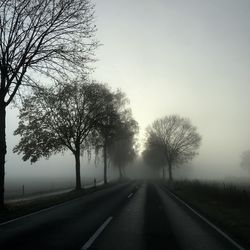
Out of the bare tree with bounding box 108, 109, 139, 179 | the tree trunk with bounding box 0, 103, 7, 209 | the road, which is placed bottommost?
the road

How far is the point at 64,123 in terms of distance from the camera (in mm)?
38094

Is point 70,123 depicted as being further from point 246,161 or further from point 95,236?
point 246,161

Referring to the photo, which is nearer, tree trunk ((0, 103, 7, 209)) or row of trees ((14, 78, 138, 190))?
tree trunk ((0, 103, 7, 209))

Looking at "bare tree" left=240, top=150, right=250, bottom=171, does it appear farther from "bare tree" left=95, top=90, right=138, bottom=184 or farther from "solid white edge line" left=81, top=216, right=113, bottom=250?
"solid white edge line" left=81, top=216, right=113, bottom=250

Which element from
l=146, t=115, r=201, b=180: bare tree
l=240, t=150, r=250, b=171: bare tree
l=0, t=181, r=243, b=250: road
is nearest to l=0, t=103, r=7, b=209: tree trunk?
l=0, t=181, r=243, b=250: road

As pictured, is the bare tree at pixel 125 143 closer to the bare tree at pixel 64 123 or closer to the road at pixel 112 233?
the bare tree at pixel 64 123

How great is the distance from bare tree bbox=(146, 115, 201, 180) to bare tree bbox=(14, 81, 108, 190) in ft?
116

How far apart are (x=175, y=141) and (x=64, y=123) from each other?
132 ft

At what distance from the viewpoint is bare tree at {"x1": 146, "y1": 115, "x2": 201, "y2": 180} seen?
242ft

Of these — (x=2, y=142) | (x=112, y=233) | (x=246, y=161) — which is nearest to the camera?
(x=112, y=233)

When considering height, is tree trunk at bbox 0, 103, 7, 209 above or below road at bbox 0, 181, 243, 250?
above

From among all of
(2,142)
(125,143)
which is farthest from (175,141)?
(2,142)

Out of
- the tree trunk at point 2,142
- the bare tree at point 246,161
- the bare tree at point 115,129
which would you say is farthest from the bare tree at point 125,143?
the bare tree at point 246,161

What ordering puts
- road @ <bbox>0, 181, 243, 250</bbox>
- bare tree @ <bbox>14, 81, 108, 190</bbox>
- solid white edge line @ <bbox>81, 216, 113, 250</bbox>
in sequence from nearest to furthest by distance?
solid white edge line @ <bbox>81, 216, 113, 250</bbox> → road @ <bbox>0, 181, 243, 250</bbox> → bare tree @ <bbox>14, 81, 108, 190</bbox>
